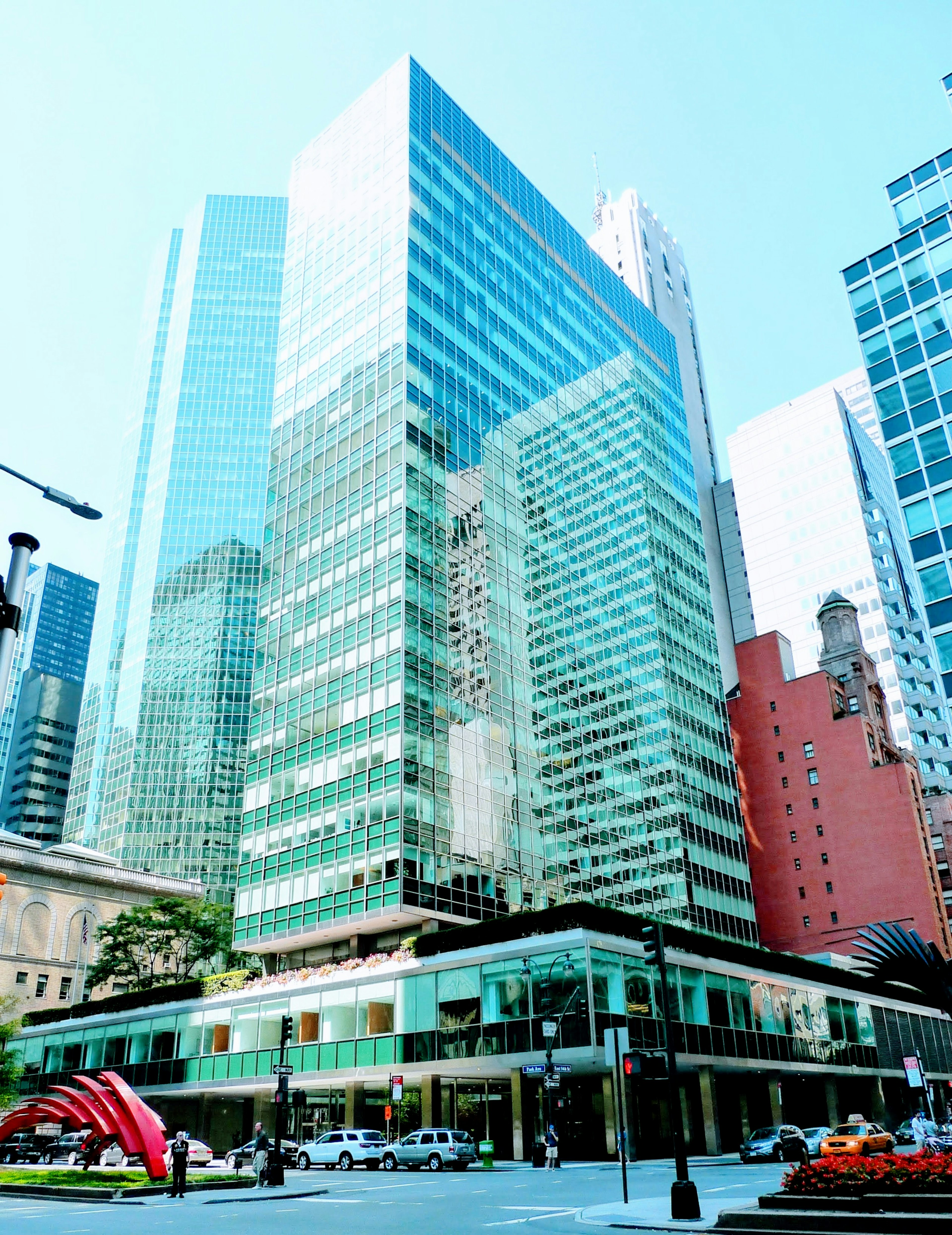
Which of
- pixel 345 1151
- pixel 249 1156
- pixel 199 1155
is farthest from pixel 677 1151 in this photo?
pixel 199 1155

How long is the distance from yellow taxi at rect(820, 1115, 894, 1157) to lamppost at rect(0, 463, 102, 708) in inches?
1450

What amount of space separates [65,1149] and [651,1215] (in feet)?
150

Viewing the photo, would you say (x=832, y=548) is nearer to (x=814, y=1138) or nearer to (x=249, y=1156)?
(x=814, y=1138)

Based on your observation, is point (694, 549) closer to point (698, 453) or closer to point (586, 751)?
point (586, 751)

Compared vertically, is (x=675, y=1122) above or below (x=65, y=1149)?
above

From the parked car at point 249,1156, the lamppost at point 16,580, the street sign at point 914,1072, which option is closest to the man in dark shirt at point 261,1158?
the parked car at point 249,1156

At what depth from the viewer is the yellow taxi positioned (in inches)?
1519

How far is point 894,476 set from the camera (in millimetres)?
50062

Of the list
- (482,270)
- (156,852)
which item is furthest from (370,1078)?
(156,852)

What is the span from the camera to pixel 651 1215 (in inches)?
850

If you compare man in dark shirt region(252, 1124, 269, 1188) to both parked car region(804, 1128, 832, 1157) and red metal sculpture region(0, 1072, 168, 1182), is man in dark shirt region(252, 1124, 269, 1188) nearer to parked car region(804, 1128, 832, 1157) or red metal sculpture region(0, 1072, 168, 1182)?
red metal sculpture region(0, 1072, 168, 1182)

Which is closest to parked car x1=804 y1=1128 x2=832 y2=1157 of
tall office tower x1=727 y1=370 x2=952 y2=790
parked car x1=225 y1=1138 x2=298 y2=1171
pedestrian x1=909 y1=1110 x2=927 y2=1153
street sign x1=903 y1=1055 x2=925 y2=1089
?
pedestrian x1=909 y1=1110 x2=927 y2=1153

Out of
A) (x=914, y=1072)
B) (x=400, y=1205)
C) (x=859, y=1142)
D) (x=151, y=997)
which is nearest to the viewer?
(x=400, y=1205)

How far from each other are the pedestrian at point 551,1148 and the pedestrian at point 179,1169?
15.4 meters
